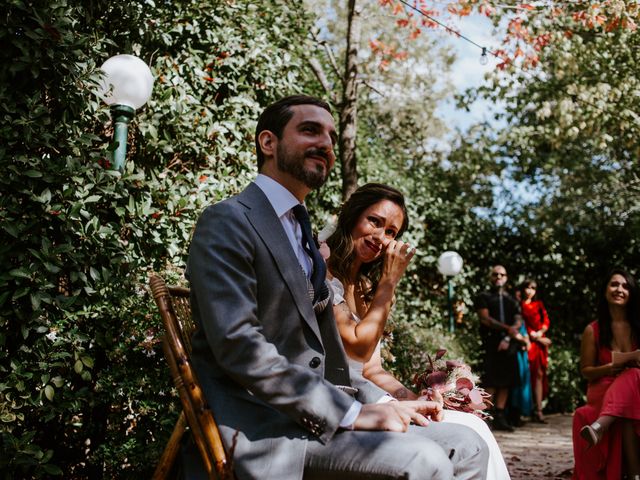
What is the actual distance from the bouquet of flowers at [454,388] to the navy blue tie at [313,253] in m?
0.96

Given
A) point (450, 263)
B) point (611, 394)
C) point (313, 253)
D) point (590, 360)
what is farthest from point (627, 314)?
point (450, 263)

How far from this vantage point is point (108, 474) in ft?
11.3

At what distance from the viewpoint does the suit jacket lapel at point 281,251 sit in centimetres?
204

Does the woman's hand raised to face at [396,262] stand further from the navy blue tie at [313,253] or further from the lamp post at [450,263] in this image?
the lamp post at [450,263]

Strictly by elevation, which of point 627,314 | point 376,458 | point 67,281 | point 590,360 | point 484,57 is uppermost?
point 484,57

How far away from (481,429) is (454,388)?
0.28 meters

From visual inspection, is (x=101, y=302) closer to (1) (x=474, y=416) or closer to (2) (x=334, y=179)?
(1) (x=474, y=416)

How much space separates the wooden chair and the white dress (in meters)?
0.96

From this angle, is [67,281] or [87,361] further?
[67,281]

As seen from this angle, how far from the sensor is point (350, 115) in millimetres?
7496

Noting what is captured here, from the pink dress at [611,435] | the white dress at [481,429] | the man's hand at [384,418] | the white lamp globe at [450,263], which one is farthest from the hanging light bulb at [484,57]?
the man's hand at [384,418]

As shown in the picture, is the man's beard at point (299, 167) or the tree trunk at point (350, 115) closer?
the man's beard at point (299, 167)

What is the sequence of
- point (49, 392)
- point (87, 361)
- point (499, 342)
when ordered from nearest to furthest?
point (49, 392) < point (87, 361) < point (499, 342)

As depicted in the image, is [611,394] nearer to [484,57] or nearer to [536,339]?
[484,57]
